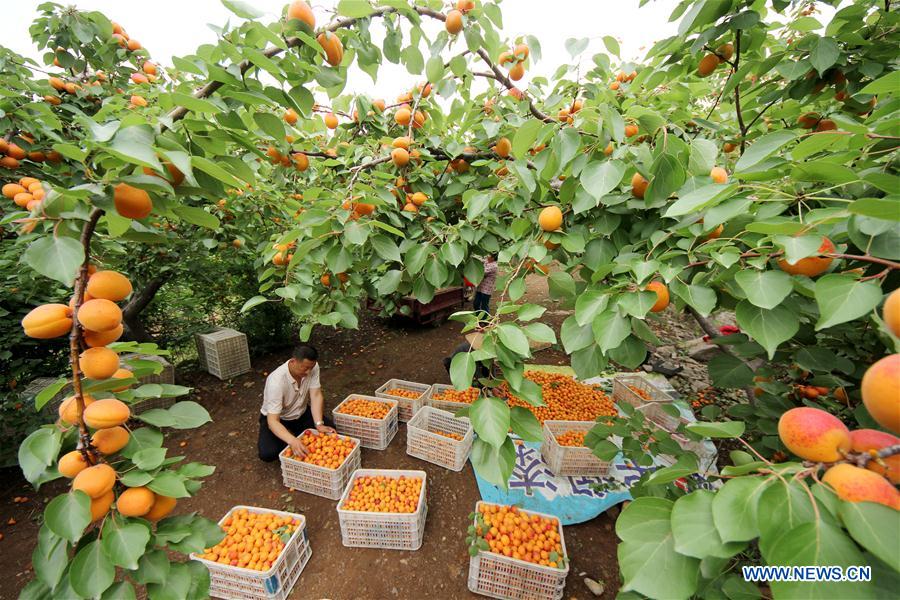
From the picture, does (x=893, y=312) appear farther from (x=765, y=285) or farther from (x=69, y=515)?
(x=69, y=515)

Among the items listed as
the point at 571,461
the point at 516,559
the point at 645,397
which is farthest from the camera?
the point at 645,397

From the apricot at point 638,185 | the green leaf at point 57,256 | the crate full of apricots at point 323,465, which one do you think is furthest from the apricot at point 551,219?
Result: the crate full of apricots at point 323,465

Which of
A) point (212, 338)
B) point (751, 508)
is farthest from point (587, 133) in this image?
point (212, 338)

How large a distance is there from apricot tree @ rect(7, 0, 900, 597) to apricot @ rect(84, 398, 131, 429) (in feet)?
0.04

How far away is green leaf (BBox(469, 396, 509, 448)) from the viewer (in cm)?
90

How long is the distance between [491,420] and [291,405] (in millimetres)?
3581

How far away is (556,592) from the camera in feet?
7.63

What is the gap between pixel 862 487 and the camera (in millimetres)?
523

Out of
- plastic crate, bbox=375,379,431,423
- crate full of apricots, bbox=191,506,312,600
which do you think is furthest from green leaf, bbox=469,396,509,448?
plastic crate, bbox=375,379,431,423

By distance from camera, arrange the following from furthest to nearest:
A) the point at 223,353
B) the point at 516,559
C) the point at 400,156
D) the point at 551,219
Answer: the point at 223,353 < the point at 516,559 < the point at 400,156 < the point at 551,219

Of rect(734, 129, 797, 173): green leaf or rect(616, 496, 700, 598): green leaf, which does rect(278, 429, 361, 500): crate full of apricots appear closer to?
rect(616, 496, 700, 598): green leaf

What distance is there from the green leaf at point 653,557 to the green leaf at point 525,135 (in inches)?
46.9

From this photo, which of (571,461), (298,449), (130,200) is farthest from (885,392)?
(298,449)

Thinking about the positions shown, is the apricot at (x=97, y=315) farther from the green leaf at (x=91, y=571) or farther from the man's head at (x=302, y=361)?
the man's head at (x=302, y=361)
